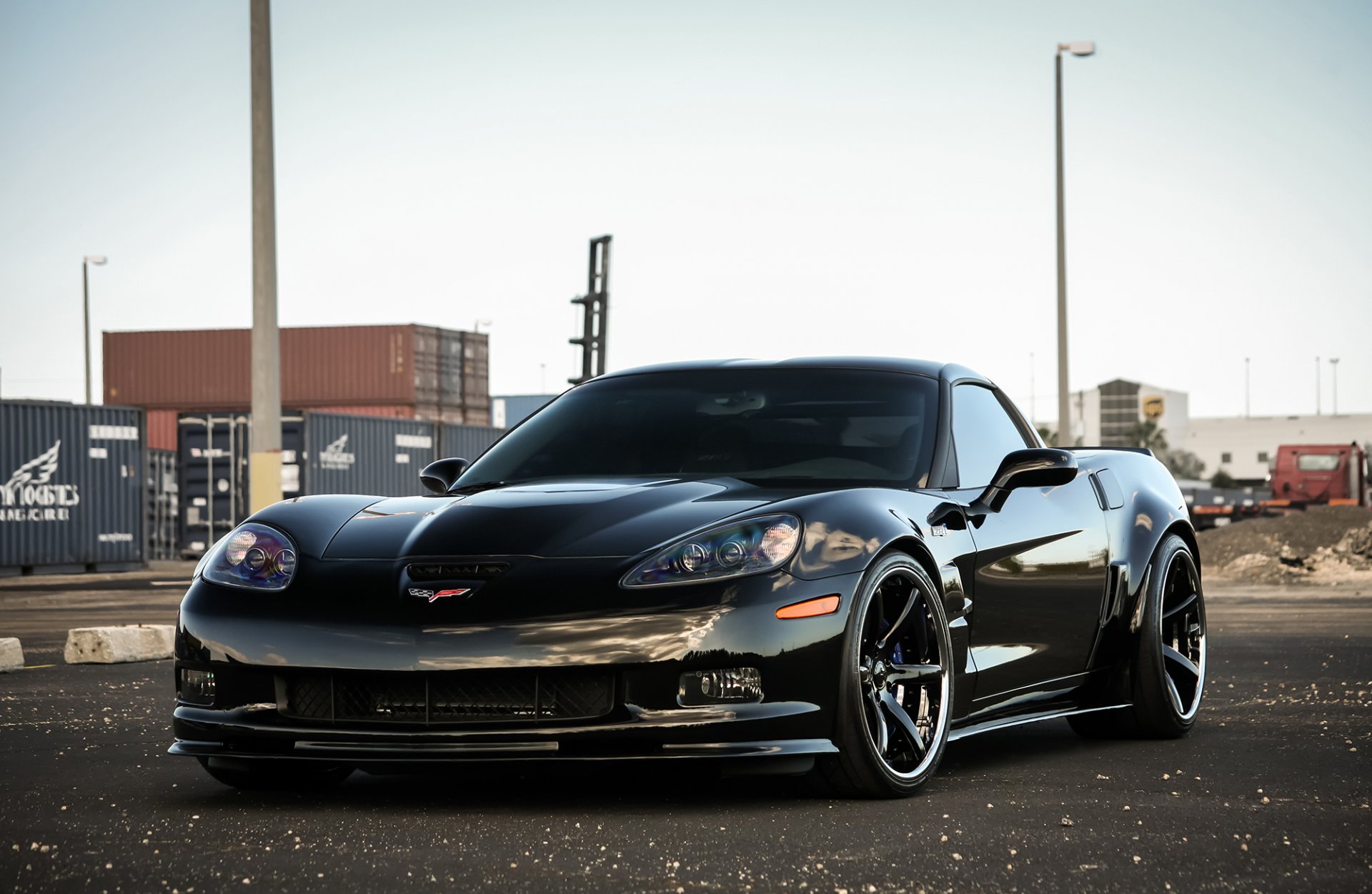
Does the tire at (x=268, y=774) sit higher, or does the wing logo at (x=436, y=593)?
the wing logo at (x=436, y=593)

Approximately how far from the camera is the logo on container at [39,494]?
100ft

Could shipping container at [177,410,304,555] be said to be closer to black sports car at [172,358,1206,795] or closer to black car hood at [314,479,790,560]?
black sports car at [172,358,1206,795]

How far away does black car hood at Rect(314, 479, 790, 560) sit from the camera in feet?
16.2

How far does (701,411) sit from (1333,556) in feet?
74.4

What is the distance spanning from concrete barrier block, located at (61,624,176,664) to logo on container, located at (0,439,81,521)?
68.1 feet

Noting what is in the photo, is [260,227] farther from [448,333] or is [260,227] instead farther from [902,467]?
[448,333]

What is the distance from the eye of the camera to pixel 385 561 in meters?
4.98

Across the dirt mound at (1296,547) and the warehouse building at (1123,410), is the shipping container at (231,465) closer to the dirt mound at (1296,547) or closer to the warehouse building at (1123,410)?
the dirt mound at (1296,547)

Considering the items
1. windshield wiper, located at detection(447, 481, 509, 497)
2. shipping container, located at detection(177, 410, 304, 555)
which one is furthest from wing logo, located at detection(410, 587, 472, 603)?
shipping container, located at detection(177, 410, 304, 555)

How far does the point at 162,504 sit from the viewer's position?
37.8 meters

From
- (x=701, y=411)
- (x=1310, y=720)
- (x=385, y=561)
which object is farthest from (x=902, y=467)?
(x=1310, y=720)

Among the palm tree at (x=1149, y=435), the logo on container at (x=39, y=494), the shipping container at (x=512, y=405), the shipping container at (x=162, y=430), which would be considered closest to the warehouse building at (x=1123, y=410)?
the palm tree at (x=1149, y=435)

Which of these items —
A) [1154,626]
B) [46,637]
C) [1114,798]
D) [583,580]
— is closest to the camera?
[583,580]

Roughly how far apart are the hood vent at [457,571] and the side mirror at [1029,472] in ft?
5.86
